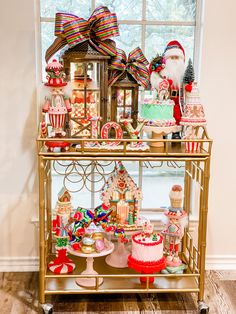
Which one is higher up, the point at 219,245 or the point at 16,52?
the point at 16,52

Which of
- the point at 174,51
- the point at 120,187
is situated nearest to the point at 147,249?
the point at 120,187

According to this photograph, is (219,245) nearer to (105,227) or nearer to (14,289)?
(105,227)

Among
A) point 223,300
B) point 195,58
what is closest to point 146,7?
point 195,58

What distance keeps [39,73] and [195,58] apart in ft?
3.10

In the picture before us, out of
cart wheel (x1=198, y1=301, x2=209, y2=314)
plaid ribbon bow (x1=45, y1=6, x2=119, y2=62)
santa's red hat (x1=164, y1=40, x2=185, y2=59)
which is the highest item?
plaid ribbon bow (x1=45, y1=6, x2=119, y2=62)

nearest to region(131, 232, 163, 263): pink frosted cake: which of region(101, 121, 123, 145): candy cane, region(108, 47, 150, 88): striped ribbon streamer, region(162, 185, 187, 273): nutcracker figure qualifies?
region(162, 185, 187, 273): nutcracker figure

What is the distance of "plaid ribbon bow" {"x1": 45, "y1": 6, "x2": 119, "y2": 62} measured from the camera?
2312 mm

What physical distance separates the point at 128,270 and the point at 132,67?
114 centimetres

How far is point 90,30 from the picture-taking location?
7.78 ft

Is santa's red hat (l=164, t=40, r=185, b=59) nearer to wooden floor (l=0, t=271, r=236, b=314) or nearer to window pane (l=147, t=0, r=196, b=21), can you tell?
window pane (l=147, t=0, r=196, b=21)

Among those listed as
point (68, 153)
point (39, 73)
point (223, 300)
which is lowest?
point (223, 300)

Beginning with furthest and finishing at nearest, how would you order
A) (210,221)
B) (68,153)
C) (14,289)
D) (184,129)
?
(210,221)
(14,289)
(184,129)
(68,153)

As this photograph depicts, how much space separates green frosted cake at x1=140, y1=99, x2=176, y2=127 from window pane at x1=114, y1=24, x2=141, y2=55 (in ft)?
1.89

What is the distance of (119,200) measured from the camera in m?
2.51
